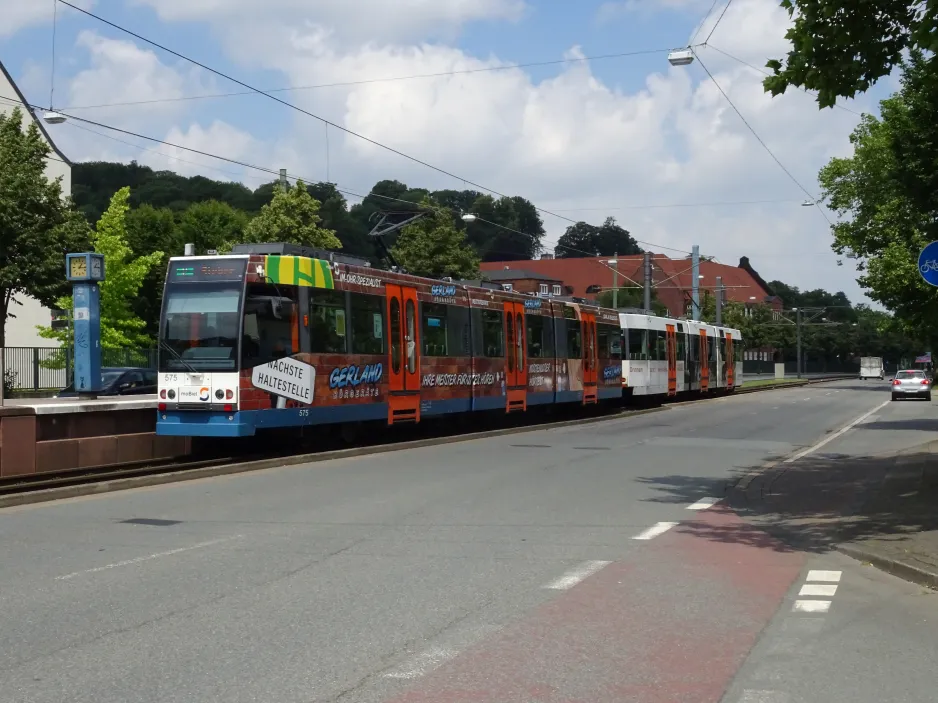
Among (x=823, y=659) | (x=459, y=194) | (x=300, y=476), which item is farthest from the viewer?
(x=459, y=194)

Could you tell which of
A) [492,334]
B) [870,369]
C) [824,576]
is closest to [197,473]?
[824,576]

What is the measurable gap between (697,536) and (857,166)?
3045 cm

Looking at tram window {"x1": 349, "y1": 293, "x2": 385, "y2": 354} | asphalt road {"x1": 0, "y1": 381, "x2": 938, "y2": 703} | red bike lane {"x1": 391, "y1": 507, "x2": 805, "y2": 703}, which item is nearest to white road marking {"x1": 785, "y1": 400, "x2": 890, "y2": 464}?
asphalt road {"x1": 0, "y1": 381, "x2": 938, "y2": 703}

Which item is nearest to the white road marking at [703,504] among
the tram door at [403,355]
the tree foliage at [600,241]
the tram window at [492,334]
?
the tram door at [403,355]

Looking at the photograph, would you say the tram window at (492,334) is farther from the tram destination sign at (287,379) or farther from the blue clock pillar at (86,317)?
the blue clock pillar at (86,317)

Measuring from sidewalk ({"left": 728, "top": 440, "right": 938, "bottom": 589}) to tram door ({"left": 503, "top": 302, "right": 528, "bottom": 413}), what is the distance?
1036cm

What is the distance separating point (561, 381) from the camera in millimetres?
31922

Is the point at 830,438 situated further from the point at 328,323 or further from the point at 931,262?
the point at 931,262

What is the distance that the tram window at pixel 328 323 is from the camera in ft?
64.3

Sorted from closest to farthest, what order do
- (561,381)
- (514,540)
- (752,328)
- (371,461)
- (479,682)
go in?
(479,682), (514,540), (371,461), (561,381), (752,328)

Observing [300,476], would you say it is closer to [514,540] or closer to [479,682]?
[514,540]

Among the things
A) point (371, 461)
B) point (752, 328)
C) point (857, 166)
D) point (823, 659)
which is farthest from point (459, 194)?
point (823, 659)

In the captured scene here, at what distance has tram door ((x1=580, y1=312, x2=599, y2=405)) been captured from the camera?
34.1 metres

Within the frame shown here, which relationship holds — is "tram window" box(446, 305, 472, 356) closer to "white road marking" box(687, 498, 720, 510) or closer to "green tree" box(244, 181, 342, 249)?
"white road marking" box(687, 498, 720, 510)
